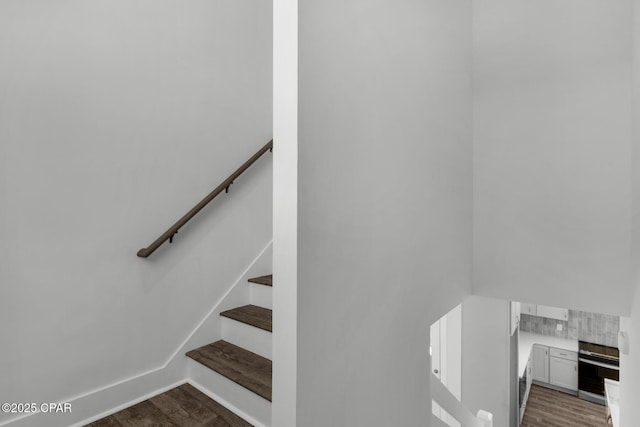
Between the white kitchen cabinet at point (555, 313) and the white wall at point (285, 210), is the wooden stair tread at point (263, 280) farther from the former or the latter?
the white kitchen cabinet at point (555, 313)

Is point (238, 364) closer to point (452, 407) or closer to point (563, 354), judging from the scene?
point (452, 407)

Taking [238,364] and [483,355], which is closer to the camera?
[238,364]

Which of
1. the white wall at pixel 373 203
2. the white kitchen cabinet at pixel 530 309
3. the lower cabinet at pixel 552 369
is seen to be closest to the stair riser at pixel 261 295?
the white wall at pixel 373 203

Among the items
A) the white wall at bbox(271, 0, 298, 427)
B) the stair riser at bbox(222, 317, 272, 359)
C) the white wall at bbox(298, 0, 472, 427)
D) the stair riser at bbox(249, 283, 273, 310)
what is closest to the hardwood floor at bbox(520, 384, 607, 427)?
the white wall at bbox(298, 0, 472, 427)

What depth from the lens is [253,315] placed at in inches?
87.6

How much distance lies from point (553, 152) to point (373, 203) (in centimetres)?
162

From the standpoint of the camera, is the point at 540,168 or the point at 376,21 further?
the point at 540,168

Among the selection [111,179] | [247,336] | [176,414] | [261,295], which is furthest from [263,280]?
[111,179]

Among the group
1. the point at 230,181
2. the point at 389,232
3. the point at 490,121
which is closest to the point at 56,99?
the point at 230,181

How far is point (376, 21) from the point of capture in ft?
5.16

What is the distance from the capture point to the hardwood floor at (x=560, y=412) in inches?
226

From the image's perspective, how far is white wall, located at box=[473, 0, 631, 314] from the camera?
2244 mm

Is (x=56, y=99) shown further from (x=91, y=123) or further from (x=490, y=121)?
(x=490, y=121)

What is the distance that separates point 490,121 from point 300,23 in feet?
6.43
